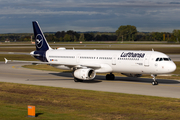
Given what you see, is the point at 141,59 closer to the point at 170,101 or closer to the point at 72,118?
the point at 170,101

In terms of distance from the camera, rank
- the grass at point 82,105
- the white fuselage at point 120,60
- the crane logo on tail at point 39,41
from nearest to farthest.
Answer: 1. the grass at point 82,105
2. the white fuselage at point 120,60
3. the crane logo on tail at point 39,41

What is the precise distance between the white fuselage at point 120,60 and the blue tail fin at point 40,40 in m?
3.02

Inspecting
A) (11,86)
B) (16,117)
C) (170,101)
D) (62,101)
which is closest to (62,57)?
(11,86)

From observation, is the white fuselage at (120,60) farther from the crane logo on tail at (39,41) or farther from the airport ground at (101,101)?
the crane logo on tail at (39,41)

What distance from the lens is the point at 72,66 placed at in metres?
37.9

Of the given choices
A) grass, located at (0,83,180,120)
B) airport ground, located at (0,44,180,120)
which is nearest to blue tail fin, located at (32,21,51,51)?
airport ground, located at (0,44,180,120)

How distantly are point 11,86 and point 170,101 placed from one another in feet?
59.7

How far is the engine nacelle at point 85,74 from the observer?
34.7 meters

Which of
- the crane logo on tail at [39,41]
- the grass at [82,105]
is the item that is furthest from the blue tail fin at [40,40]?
the grass at [82,105]

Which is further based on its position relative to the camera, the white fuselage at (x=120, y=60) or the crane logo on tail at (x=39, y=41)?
the crane logo on tail at (x=39, y=41)

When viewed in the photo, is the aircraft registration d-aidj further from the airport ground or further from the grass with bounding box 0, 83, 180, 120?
the grass with bounding box 0, 83, 180, 120

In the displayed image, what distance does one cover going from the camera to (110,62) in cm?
3578

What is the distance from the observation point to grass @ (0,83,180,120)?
1895 cm

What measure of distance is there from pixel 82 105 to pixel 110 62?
13868 millimetres
